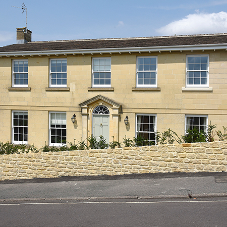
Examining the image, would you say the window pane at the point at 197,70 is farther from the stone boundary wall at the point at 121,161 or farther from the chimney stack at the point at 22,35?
the chimney stack at the point at 22,35

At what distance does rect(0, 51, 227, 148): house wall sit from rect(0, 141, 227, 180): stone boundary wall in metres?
3.59

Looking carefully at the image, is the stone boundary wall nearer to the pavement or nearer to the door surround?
the pavement

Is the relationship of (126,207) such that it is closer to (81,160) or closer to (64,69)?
(81,160)

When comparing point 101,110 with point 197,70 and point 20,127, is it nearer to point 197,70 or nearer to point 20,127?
point 20,127

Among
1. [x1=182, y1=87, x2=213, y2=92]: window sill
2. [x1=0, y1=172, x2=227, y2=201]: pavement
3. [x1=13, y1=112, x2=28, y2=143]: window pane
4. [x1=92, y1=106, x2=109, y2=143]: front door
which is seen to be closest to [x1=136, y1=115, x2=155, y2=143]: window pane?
[x1=92, y1=106, x2=109, y2=143]: front door

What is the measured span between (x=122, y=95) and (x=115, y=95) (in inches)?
16.1

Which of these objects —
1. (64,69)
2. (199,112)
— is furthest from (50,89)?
(199,112)

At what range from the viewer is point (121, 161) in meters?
11.8

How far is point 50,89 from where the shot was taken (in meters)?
16.5

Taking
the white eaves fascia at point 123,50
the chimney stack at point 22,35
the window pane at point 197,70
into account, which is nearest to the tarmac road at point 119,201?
the window pane at point 197,70

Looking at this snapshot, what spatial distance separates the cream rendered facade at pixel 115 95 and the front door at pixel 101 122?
24 cm

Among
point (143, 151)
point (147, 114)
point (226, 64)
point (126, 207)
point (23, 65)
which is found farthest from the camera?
point (23, 65)

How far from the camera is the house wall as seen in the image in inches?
579

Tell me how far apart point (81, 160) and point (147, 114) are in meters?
5.20
